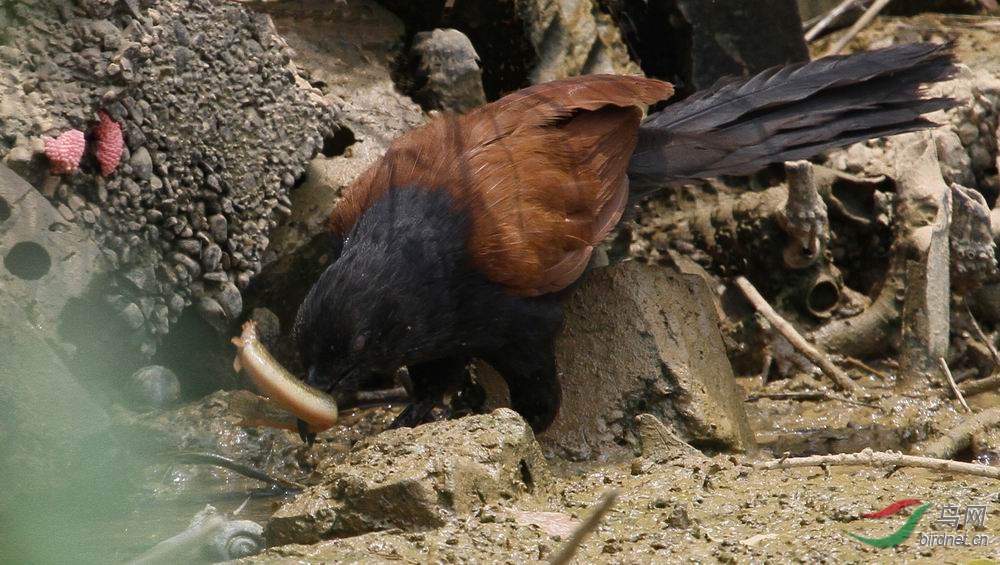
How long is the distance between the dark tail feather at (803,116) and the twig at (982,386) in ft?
3.62

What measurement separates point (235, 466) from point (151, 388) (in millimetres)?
503

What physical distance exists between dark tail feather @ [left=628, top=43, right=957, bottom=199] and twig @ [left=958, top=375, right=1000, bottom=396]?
1.10 meters

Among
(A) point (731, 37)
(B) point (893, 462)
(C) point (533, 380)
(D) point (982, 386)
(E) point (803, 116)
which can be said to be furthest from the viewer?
(A) point (731, 37)

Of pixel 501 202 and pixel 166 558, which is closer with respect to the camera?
pixel 166 558

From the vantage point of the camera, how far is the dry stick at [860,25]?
21.7ft

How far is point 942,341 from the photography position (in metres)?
5.03

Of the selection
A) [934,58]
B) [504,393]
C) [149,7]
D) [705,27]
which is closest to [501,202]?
[504,393]

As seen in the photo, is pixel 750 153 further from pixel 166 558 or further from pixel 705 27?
pixel 166 558

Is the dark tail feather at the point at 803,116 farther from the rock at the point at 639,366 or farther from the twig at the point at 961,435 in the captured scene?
the twig at the point at 961,435

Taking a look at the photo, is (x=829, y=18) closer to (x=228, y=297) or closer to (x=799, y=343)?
(x=799, y=343)

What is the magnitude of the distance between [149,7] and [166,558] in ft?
7.34

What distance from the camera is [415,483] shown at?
308 cm

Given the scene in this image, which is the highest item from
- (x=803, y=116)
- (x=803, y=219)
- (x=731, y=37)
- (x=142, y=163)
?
(x=731, y=37)

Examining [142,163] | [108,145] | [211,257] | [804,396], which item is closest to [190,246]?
[211,257]
